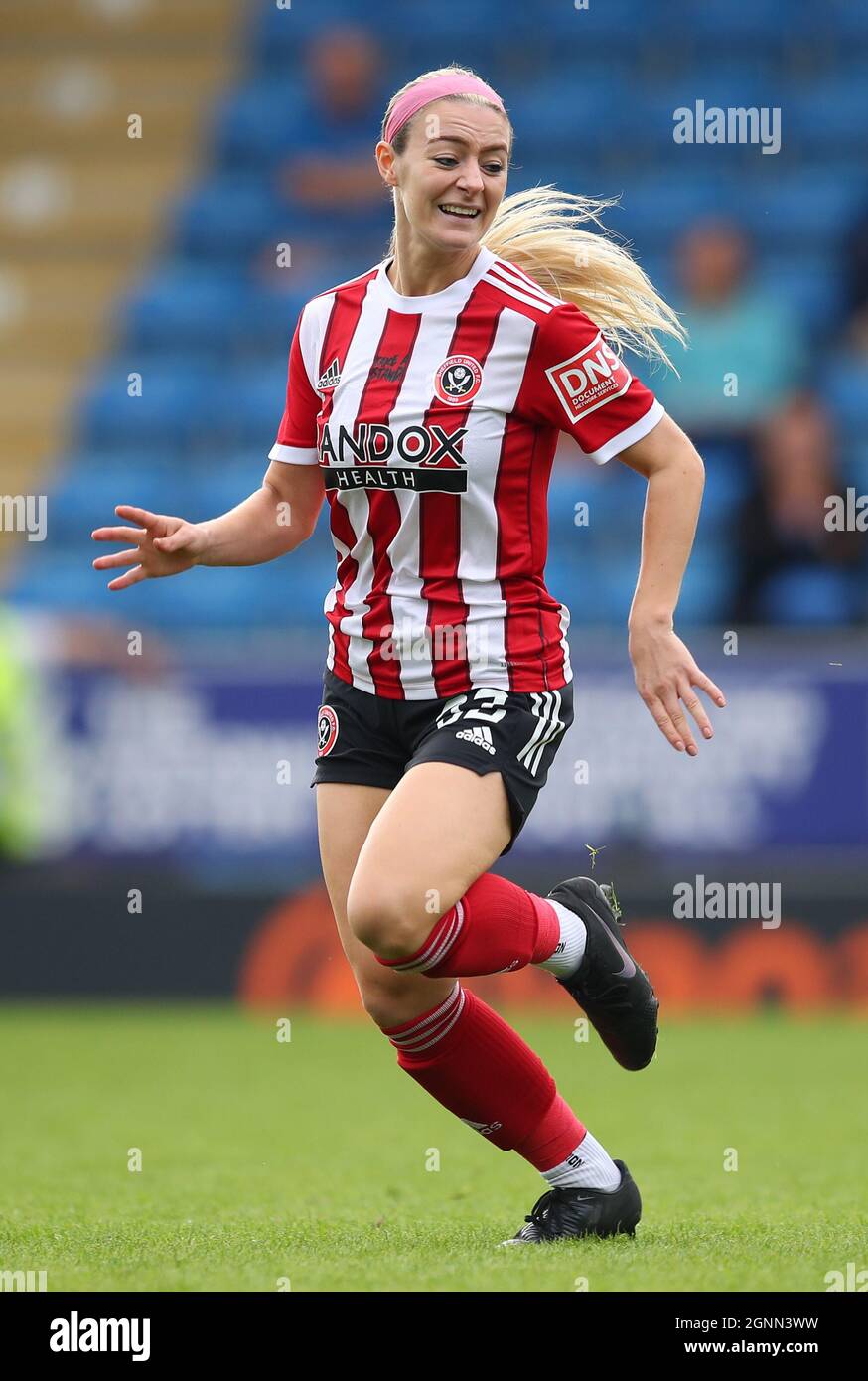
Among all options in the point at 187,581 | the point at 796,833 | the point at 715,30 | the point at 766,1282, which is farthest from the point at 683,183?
the point at 766,1282

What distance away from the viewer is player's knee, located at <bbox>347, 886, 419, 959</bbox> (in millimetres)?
3273

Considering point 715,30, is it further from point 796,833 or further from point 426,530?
point 426,530

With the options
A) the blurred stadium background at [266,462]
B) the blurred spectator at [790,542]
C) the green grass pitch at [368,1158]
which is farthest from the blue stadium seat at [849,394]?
the green grass pitch at [368,1158]

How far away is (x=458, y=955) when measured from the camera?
342cm

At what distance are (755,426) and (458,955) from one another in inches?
273

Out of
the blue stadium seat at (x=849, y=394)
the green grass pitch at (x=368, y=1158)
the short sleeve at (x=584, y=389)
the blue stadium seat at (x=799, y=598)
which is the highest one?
the blue stadium seat at (x=849, y=394)

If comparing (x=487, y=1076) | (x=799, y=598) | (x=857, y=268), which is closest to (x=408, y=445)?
(x=487, y=1076)

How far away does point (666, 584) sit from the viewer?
3512 mm

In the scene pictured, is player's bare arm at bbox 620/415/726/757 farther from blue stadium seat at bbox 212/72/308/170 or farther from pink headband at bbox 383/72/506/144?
blue stadium seat at bbox 212/72/308/170

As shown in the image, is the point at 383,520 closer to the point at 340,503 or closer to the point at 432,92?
the point at 340,503

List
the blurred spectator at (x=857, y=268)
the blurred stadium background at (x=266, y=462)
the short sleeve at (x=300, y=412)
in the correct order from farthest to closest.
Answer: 1. the blurred spectator at (x=857, y=268)
2. the blurred stadium background at (x=266, y=462)
3. the short sleeve at (x=300, y=412)

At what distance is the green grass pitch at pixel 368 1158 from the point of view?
131 inches

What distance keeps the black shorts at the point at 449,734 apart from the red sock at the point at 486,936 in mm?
94

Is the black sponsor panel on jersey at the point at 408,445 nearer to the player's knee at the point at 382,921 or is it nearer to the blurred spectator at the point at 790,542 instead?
the player's knee at the point at 382,921
